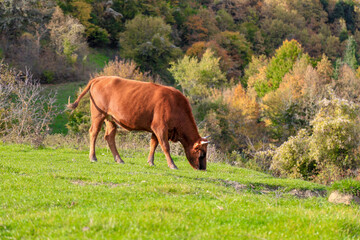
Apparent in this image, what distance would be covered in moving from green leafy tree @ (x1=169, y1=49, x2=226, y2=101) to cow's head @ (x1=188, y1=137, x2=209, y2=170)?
65541 mm

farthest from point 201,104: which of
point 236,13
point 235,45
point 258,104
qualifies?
point 236,13

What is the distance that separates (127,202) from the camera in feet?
26.7

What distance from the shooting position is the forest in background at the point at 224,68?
3644cm

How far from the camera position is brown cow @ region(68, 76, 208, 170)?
15.1 meters

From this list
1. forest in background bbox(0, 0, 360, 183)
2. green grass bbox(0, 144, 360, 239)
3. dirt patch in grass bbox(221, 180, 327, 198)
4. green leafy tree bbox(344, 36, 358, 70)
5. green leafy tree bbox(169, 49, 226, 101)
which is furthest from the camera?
green leafy tree bbox(344, 36, 358, 70)

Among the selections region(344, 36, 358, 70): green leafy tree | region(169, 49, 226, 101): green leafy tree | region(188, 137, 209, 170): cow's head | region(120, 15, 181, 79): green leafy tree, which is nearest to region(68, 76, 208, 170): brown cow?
region(188, 137, 209, 170): cow's head

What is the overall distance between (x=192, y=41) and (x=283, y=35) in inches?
1234

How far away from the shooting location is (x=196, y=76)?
8456 centimetres

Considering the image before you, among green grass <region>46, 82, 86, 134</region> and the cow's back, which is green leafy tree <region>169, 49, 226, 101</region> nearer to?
green grass <region>46, 82, 86, 134</region>

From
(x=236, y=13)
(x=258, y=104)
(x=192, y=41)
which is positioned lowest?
(x=258, y=104)

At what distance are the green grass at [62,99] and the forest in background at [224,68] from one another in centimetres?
263

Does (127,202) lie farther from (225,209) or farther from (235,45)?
(235,45)

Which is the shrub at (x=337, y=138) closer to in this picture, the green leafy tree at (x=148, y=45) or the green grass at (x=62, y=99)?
the green grass at (x=62, y=99)

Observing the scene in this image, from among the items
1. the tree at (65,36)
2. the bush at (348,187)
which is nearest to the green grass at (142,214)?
the bush at (348,187)
